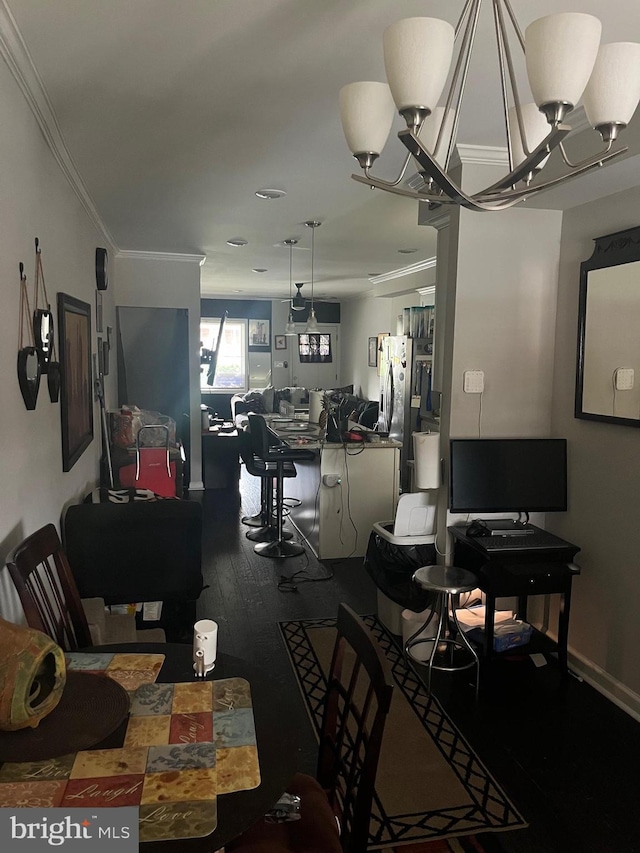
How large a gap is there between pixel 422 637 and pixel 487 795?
1062mm

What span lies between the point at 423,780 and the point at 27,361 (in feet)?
6.93

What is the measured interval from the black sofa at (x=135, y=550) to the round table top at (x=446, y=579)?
1108mm

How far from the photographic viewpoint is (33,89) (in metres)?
2.25

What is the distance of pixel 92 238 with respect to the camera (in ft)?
14.3

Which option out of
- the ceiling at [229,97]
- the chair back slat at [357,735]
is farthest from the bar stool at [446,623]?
the ceiling at [229,97]

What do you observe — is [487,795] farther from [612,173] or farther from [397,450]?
[397,450]

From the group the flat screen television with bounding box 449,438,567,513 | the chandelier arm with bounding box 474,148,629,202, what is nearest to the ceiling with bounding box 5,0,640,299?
the chandelier arm with bounding box 474,148,629,202

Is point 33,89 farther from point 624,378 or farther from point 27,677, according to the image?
point 624,378

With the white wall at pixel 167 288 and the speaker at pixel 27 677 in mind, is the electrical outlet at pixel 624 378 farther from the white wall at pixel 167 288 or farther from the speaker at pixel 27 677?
the white wall at pixel 167 288

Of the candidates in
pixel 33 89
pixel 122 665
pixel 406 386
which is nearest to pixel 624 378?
pixel 122 665

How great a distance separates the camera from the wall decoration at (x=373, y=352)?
9609mm

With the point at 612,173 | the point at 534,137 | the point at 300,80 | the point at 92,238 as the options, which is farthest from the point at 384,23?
the point at 92,238

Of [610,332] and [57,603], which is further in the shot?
[610,332]

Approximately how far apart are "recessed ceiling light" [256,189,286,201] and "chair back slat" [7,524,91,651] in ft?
8.10
